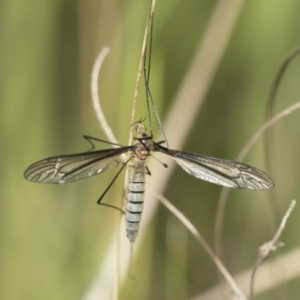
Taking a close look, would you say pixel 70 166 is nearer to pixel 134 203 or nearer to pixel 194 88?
pixel 134 203

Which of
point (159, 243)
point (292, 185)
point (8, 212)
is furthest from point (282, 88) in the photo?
point (8, 212)

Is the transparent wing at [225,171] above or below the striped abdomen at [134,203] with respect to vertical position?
above

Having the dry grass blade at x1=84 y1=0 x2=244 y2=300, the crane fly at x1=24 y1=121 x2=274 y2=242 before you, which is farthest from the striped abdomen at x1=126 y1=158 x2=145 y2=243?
the dry grass blade at x1=84 y1=0 x2=244 y2=300

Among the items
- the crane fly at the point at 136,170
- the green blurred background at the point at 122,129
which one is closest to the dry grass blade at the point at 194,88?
the green blurred background at the point at 122,129

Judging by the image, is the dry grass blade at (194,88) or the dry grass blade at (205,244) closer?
the dry grass blade at (205,244)

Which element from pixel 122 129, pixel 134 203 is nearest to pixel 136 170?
pixel 134 203

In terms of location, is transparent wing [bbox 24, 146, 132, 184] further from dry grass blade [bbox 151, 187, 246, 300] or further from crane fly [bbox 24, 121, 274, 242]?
dry grass blade [bbox 151, 187, 246, 300]

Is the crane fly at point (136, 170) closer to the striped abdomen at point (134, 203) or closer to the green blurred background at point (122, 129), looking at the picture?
the striped abdomen at point (134, 203)
